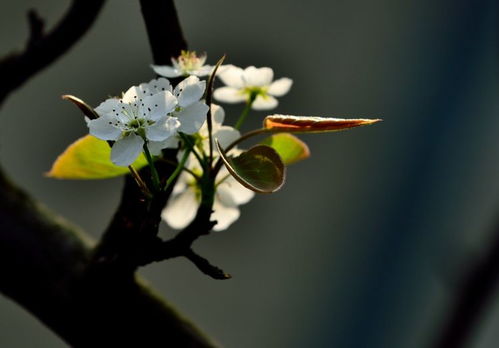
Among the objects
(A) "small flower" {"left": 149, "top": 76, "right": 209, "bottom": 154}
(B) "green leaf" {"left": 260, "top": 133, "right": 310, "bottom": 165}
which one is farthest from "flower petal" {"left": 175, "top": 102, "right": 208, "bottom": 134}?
(B) "green leaf" {"left": 260, "top": 133, "right": 310, "bottom": 165}

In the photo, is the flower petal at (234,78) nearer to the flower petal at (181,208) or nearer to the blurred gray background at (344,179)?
the flower petal at (181,208)

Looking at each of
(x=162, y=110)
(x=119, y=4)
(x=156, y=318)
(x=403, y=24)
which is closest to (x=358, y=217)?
(x=403, y=24)

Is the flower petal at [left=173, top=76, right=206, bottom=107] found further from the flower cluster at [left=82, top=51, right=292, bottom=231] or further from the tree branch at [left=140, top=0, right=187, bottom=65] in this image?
the tree branch at [left=140, top=0, right=187, bottom=65]

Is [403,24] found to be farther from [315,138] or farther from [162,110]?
[162,110]

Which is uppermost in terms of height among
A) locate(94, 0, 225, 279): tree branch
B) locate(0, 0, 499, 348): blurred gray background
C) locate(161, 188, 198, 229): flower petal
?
locate(94, 0, 225, 279): tree branch

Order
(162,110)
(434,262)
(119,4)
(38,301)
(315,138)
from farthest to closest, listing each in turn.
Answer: (434,262), (315,138), (119,4), (38,301), (162,110)

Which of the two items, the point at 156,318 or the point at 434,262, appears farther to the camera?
the point at 434,262
